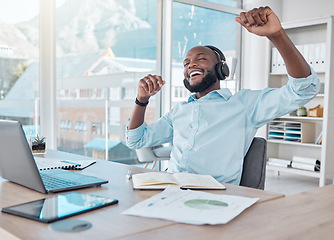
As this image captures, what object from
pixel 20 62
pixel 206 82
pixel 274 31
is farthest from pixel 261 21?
pixel 20 62

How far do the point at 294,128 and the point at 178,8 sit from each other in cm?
206

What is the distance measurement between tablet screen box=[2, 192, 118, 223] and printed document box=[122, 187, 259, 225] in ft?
0.33

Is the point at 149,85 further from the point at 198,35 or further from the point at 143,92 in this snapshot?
the point at 198,35

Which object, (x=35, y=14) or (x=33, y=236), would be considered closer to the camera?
(x=33, y=236)

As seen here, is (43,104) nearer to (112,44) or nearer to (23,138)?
(112,44)

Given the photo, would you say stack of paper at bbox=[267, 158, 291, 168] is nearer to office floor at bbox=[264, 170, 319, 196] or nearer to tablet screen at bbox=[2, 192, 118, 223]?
office floor at bbox=[264, 170, 319, 196]

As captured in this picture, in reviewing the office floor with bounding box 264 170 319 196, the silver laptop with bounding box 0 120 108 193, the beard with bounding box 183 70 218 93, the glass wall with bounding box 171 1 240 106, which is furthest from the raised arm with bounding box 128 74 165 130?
the glass wall with bounding box 171 1 240 106

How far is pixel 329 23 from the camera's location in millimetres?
4289

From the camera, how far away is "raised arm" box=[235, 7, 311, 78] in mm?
1309

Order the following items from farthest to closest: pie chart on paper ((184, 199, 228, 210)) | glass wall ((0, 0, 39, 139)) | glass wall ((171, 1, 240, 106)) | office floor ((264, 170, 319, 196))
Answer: glass wall ((171, 1, 240, 106)), office floor ((264, 170, 319, 196)), glass wall ((0, 0, 39, 139)), pie chart on paper ((184, 199, 228, 210))

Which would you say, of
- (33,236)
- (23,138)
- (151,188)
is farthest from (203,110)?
(33,236)

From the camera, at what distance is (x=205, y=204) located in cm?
97

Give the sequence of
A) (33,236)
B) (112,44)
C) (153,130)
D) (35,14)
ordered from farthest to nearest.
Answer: (112,44)
(35,14)
(153,130)
(33,236)

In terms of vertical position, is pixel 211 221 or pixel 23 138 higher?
pixel 23 138
